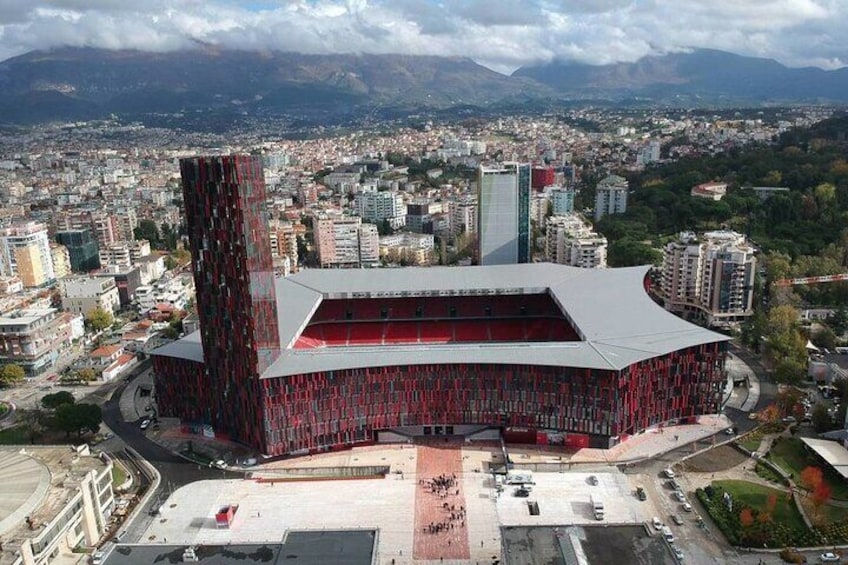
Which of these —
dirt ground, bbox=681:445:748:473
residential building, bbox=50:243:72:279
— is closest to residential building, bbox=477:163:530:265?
dirt ground, bbox=681:445:748:473

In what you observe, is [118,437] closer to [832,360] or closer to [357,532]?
[357,532]

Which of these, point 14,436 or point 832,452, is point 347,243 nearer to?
point 14,436

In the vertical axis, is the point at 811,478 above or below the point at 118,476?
above

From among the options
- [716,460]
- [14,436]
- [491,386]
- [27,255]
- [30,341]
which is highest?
[27,255]

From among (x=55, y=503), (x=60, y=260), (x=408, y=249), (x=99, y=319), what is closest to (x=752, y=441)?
(x=55, y=503)

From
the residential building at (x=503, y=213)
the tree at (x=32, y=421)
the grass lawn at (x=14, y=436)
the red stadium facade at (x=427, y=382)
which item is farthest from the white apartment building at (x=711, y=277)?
the grass lawn at (x=14, y=436)

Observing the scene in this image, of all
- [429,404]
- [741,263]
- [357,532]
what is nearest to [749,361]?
[741,263]

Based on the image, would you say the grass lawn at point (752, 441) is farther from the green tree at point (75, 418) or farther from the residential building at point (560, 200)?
the residential building at point (560, 200)
